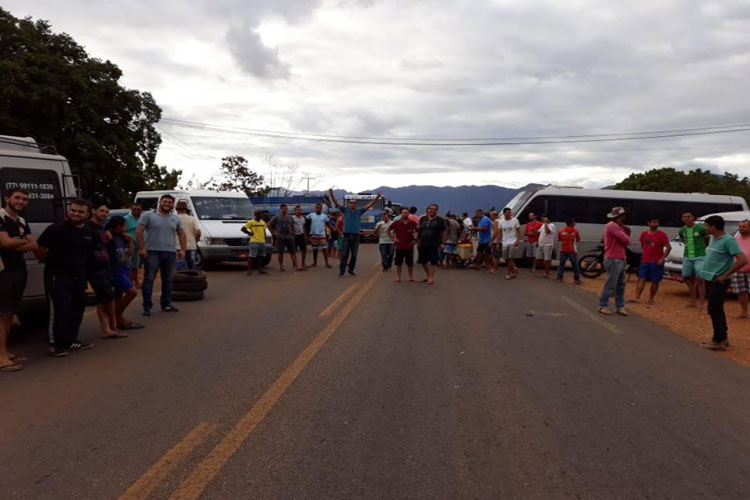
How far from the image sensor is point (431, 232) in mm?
13320

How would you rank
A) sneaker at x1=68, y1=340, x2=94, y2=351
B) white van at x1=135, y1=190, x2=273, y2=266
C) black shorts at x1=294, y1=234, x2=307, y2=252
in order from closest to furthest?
sneaker at x1=68, y1=340, x2=94, y2=351
white van at x1=135, y1=190, x2=273, y2=266
black shorts at x1=294, y1=234, x2=307, y2=252

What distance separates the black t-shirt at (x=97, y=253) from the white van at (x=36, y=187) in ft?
2.08

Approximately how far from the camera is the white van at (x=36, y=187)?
23.0 ft

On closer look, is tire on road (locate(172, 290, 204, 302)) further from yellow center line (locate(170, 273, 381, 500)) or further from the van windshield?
the van windshield

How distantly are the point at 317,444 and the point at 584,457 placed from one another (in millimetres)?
1724

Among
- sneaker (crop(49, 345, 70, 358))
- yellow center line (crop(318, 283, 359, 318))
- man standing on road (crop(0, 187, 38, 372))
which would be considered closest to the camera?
man standing on road (crop(0, 187, 38, 372))

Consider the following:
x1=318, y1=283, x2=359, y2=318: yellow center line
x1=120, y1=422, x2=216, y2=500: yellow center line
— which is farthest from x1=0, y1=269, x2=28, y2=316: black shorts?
x1=318, y1=283, x2=359, y2=318: yellow center line

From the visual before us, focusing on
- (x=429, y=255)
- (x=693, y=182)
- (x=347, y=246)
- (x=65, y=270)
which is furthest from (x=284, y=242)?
(x=693, y=182)

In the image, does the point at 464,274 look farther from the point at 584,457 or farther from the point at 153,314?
the point at 584,457

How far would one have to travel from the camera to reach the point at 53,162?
775 cm

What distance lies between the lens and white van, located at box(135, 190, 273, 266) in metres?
15.7

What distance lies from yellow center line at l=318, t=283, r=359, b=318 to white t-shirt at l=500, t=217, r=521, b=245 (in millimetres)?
4650

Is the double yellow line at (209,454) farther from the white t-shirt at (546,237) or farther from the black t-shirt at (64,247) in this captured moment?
the white t-shirt at (546,237)

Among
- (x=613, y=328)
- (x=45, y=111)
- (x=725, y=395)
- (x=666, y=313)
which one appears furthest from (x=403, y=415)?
(x=45, y=111)
